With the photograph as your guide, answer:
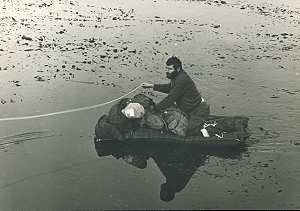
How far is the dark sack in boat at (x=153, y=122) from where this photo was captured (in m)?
11.9

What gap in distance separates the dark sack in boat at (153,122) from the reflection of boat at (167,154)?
0.45 metres

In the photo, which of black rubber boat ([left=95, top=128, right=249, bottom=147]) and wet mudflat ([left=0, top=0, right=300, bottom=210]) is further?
black rubber boat ([left=95, top=128, right=249, bottom=147])

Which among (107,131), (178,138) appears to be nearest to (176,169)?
(178,138)

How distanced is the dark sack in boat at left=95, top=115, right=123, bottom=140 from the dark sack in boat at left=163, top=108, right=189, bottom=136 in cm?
135

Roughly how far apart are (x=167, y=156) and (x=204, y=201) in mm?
2213

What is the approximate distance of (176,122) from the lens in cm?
1187

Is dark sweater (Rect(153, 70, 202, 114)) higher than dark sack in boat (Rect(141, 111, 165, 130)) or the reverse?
higher

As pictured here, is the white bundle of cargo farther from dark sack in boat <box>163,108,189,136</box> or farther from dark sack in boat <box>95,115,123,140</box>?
dark sack in boat <box>163,108,189,136</box>

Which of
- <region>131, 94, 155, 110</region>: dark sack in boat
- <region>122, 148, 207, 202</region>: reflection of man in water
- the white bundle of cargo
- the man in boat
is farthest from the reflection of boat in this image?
<region>131, 94, 155, 110</region>: dark sack in boat

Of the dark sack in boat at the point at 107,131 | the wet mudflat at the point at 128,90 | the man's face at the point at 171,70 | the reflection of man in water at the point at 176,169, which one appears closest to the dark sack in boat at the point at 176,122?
the wet mudflat at the point at 128,90

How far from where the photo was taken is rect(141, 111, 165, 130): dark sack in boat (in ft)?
39.2

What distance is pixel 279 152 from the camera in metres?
12.0

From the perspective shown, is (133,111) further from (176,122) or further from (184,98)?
(184,98)

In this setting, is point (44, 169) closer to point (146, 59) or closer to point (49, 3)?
A: point (146, 59)
